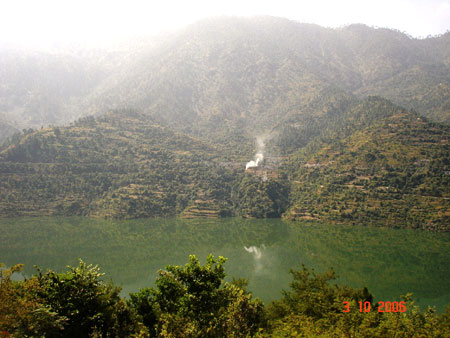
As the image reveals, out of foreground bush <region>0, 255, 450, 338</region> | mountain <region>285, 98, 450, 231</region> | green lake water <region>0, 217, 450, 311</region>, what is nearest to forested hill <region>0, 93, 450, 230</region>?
mountain <region>285, 98, 450, 231</region>

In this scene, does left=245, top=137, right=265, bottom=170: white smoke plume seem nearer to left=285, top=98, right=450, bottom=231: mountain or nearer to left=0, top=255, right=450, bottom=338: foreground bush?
left=285, top=98, right=450, bottom=231: mountain

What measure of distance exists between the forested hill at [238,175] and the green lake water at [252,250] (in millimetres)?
5475

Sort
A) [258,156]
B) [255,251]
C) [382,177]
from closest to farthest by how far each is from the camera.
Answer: [255,251] < [382,177] < [258,156]

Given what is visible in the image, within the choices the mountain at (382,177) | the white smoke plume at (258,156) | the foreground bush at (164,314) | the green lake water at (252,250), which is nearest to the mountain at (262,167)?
the mountain at (382,177)

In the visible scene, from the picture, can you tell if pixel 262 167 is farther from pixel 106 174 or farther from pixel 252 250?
pixel 252 250

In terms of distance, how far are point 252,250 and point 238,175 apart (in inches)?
1699

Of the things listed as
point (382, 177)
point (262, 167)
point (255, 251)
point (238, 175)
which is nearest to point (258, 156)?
point (262, 167)

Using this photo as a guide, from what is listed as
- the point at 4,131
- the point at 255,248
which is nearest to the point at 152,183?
the point at 255,248

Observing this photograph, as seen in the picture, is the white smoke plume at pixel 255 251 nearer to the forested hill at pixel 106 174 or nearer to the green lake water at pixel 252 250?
the green lake water at pixel 252 250

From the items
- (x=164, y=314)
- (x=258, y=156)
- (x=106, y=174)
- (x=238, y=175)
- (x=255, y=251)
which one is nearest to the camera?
(x=164, y=314)

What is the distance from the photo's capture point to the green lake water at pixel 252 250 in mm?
36688

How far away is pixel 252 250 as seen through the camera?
52.2 metres

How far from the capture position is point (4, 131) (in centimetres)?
14550

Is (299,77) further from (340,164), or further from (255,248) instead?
(255,248)
